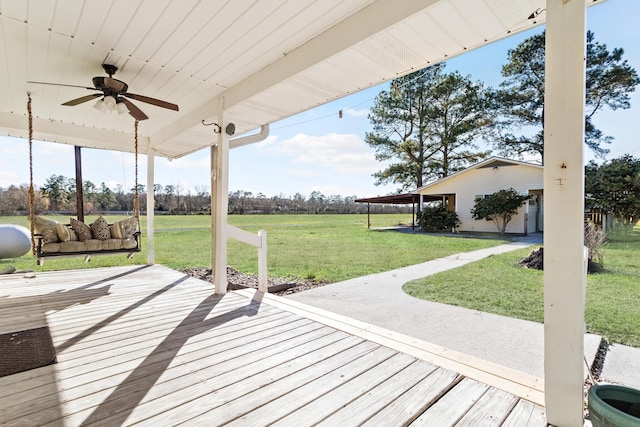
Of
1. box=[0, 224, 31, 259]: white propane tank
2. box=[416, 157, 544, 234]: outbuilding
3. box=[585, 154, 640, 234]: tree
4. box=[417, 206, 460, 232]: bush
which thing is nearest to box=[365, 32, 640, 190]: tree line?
box=[416, 157, 544, 234]: outbuilding

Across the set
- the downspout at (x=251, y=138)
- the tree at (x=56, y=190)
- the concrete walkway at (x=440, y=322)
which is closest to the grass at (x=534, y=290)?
the concrete walkway at (x=440, y=322)

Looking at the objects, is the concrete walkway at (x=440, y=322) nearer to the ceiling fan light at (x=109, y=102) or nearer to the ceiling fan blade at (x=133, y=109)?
the ceiling fan blade at (x=133, y=109)

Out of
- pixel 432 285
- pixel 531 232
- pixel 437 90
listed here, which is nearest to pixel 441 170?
pixel 437 90

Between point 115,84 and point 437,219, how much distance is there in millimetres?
11859

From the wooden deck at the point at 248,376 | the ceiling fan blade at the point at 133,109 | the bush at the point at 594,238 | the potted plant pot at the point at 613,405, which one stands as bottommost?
the wooden deck at the point at 248,376

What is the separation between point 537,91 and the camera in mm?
6758

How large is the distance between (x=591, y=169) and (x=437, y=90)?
26.8 feet

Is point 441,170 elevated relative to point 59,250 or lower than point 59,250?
elevated

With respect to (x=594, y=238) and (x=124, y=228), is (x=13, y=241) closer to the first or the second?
(x=124, y=228)

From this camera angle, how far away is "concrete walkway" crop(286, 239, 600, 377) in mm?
2389

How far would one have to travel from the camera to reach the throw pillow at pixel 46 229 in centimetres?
352

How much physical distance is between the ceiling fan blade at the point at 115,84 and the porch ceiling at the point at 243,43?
15 cm

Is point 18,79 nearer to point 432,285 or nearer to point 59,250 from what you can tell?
point 59,250

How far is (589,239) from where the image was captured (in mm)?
4465
